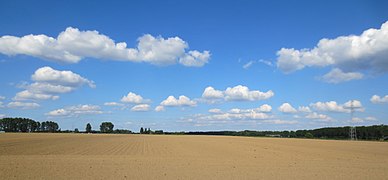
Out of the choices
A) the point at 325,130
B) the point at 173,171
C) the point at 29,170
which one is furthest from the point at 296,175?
the point at 325,130

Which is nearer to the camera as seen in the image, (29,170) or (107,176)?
(107,176)

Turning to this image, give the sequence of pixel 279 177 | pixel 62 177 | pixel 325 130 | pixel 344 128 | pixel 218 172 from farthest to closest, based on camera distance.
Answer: pixel 325 130 → pixel 344 128 → pixel 218 172 → pixel 279 177 → pixel 62 177

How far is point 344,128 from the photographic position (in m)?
170

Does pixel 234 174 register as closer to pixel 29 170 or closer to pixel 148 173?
pixel 148 173

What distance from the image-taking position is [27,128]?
195m

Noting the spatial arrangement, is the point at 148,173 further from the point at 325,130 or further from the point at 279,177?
the point at 325,130

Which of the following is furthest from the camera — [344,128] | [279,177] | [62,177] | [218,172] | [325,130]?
[325,130]

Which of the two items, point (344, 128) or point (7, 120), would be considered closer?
point (344, 128)

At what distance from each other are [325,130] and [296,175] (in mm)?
177075

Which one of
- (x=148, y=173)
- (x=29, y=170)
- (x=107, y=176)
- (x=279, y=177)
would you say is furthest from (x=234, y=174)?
(x=29, y=170)

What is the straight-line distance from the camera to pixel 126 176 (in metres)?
16.9

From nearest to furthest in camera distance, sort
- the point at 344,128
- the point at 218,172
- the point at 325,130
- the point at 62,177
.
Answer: the point at 62,177 < the point at 218,172 < the point at 344,128 < the point at 325,130

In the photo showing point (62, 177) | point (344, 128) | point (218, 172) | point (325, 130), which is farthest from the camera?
point (325, 130)

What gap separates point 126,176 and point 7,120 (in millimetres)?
196253
